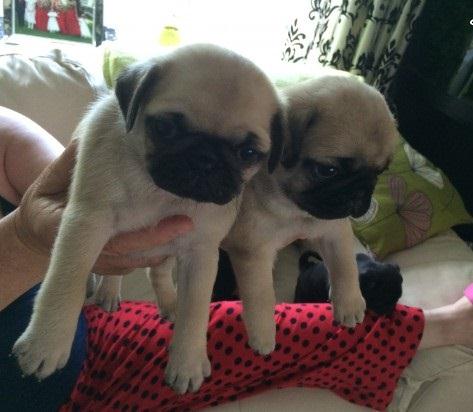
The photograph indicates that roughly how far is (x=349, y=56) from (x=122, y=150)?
1.70 meters

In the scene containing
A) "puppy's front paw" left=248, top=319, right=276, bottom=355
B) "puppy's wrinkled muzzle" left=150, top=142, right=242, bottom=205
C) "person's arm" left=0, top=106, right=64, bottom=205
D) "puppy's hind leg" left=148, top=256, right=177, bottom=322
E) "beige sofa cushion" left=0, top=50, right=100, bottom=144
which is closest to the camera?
"puppy's wrinkled muzzle" left=150, top=142, right=242, bottom=205

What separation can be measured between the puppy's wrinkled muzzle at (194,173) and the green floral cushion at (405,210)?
3.41 ft

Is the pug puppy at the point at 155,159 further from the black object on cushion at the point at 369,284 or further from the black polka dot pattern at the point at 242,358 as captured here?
the black object on cushion at the point at 369,284

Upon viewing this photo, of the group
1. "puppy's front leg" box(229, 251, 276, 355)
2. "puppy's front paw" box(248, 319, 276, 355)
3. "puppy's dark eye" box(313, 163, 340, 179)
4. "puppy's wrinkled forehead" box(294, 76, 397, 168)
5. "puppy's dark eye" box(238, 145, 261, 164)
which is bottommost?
"puppy's front paw" box(248, 319, 276, 355)

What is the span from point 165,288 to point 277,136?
0.42 m

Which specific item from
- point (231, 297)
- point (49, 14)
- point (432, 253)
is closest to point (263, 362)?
point (231, 297)

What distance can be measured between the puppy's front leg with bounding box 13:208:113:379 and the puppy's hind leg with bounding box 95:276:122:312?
0.35 metres

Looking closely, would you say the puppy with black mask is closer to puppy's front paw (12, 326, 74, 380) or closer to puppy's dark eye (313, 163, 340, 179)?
puppy's dark eye (313, 163, 340, 179)

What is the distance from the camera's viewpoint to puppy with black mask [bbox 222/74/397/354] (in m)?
0.79

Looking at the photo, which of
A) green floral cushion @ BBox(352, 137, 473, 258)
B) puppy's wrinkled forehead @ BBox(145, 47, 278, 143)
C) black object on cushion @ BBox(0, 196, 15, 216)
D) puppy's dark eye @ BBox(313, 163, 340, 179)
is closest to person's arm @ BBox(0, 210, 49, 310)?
black object on cushion @ BBox(0, 196, 15, 216)

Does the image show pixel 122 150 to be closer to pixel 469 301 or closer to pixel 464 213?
pixel 469 301

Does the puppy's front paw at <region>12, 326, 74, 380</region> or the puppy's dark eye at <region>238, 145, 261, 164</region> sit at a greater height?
the puppy's dark eye at <region>238, 145, 261, 164</region>

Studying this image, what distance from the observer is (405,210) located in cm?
171

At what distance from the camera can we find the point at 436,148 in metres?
2.22
